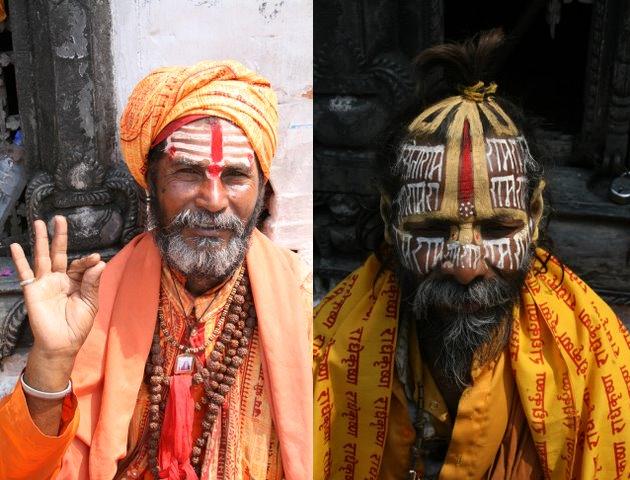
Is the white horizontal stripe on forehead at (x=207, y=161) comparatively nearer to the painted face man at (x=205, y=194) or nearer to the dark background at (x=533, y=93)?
the painted face man at (x=205, y=194)

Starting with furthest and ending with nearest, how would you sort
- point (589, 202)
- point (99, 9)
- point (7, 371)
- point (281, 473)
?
point (589, 202), point (7, 371), point (99, 9), point (281, 473)

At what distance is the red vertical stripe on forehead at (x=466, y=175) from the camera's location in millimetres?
2637

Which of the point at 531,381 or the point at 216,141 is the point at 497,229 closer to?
the point at 531,381

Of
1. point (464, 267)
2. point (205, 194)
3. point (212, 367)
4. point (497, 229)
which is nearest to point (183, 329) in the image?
point (212, 367)

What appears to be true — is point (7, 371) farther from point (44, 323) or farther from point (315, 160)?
point (315, 160)

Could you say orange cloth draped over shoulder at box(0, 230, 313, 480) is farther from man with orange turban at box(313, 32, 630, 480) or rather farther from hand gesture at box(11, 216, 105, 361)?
man with orange turban at box(313, 32, 630, 480)

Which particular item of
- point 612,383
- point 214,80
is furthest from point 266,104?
point 612,383

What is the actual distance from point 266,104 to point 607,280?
7.50 ft

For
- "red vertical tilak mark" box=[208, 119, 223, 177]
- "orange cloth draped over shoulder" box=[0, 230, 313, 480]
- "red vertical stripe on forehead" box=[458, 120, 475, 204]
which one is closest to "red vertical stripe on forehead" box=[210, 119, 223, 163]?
"red vertical tilak mark" box=[208, 119, 223, 177]

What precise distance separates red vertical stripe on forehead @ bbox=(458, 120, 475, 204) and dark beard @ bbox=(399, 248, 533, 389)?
0.25m

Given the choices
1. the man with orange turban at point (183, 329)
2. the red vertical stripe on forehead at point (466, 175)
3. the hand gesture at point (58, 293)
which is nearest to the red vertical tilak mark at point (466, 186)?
the red vertical stripe on forehead at point (466, 175)

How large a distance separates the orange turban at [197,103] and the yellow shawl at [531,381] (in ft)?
2.44

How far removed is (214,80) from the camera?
7.93ft

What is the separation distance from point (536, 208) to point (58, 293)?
144 centimetres
